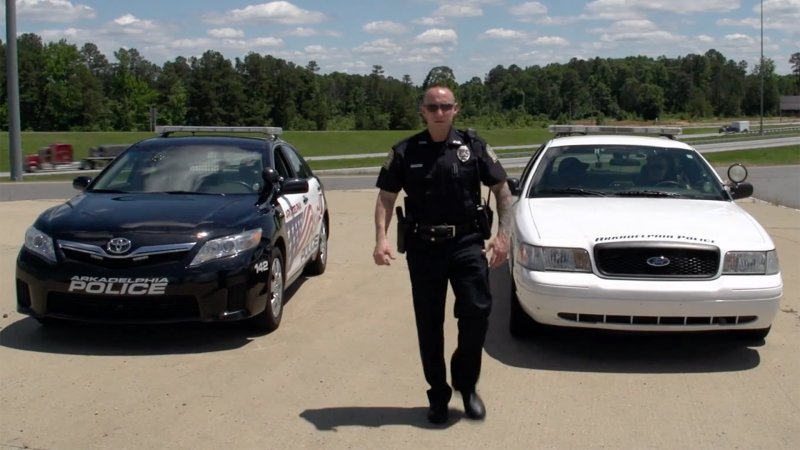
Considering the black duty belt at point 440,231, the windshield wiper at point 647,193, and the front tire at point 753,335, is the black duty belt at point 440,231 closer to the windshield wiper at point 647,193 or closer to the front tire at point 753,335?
the front tire at point 753,335

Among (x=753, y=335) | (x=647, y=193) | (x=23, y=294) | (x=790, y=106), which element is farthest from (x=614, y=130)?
(x=790, y=106)

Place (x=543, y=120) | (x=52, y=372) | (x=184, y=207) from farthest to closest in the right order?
(x=543, y=120) → (x=184, y=207) → (x=52, y=372)

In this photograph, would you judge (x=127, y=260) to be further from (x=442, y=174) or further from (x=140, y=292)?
(x=442, y=174)

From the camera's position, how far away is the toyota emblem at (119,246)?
19.9ft

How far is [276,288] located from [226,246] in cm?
68

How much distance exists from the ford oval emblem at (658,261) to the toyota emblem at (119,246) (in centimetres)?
341

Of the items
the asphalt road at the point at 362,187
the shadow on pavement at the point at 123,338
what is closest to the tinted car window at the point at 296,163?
the shadow on pavement at the point at 123,338

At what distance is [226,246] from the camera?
6.27 m

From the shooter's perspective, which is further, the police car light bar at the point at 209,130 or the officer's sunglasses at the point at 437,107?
the police car light bar at the point at 209,130

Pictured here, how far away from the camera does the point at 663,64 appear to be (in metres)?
150

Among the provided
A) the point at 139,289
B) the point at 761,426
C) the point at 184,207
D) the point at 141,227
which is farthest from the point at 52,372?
the point at 761,426

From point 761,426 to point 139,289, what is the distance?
3868mm

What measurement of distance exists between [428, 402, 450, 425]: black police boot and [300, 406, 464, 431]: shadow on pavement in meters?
0.03

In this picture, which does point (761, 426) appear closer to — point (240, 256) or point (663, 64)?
point (240, 256)
